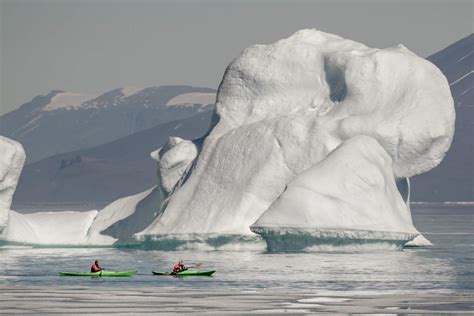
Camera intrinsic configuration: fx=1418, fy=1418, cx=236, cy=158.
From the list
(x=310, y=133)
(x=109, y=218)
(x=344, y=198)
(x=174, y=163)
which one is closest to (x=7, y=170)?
(x=109, y=218)

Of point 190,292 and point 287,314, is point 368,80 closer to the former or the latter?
point 190,292

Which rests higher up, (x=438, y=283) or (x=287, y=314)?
(x=287, y=314)

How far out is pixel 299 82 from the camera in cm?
6906

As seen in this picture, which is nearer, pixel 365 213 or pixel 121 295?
pixel 121 295

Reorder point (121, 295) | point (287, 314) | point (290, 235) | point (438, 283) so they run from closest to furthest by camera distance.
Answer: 1. point (287, 314)
2. point (121, 295)
3. point (438, 283)
4. point (290, 235)

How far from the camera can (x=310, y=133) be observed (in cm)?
6525

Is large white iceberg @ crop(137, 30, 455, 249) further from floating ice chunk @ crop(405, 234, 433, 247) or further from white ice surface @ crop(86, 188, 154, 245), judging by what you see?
white ice surface @ crop(86, 188, 154, 245)

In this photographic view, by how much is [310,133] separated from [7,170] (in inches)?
565

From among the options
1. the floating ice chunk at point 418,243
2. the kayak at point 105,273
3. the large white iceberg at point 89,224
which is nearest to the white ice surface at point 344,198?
the floating ice chunk at point 418,243

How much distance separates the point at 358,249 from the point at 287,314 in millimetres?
24139

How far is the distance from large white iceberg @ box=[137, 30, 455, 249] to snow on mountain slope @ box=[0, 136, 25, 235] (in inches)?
271

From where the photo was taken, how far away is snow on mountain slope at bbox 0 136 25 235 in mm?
66562

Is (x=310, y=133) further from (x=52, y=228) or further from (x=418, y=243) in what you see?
(x=52, y=228)

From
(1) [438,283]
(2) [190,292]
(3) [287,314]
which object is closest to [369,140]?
(1) [438,283]
